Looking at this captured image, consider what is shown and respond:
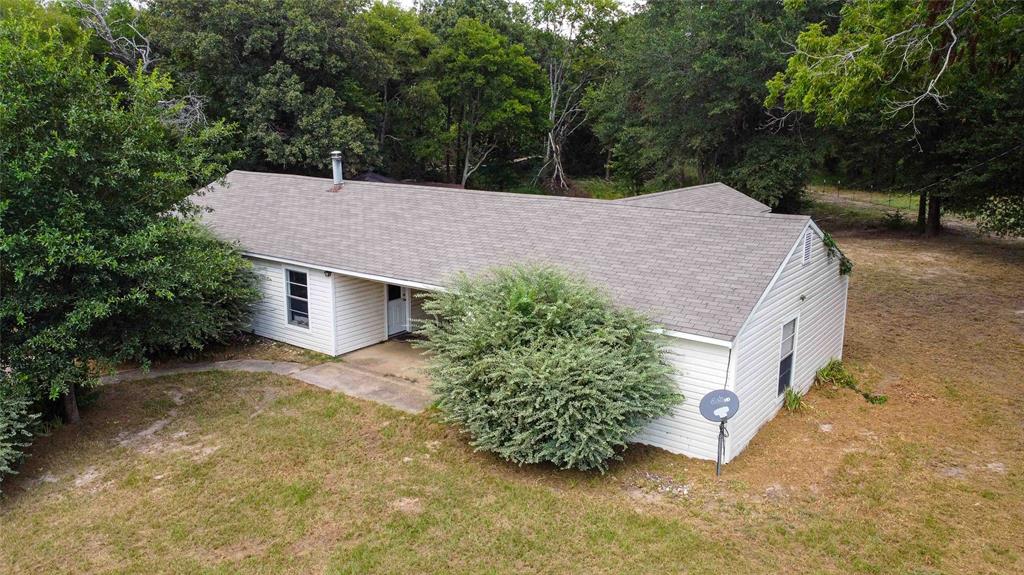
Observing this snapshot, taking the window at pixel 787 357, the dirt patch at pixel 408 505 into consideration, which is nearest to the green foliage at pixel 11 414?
the dirt patch at pixel 408 505

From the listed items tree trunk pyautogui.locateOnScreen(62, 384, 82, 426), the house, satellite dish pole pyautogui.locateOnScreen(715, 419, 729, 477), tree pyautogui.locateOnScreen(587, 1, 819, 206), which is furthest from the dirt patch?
tree pyautogui.locateOnScreen(587, 1, 819, 206)

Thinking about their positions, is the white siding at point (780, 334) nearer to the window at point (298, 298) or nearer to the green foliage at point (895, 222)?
the window at point (298, 298)

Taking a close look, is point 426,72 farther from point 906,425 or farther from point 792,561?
point 792,561

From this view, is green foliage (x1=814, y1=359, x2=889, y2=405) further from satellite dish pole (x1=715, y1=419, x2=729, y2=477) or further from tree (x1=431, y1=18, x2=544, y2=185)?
tree (x1=431, y1=18, x2=544, y2=185)

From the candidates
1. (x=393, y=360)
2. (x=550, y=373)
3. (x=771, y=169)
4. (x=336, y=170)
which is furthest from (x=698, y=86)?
(x=550, y=373)

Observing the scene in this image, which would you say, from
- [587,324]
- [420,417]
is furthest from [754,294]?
[420,417]

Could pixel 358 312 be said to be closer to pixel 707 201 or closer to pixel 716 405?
pixel 716 405
